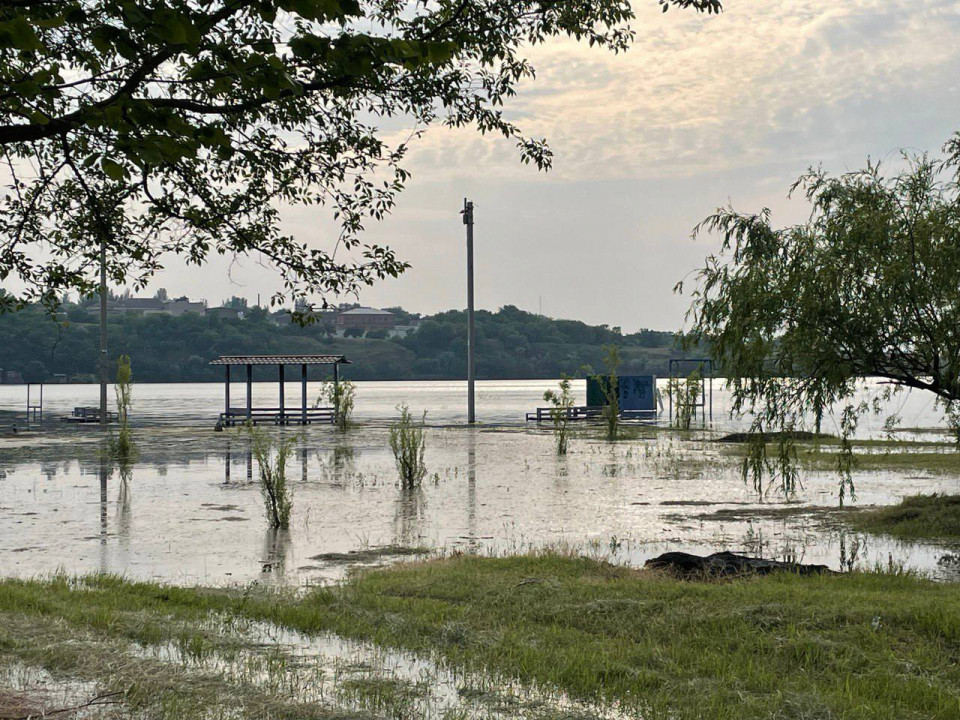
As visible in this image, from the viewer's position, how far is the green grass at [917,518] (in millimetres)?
12766

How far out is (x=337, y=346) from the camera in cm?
17300

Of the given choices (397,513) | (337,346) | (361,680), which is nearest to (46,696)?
(361,680)

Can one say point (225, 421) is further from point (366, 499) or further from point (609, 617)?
point (609, 617)

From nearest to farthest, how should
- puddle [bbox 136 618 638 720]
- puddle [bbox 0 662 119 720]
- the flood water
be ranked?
puddle [bbox 0 662 119 720] → puddle [bbox 136 618 638 720] → the flood water

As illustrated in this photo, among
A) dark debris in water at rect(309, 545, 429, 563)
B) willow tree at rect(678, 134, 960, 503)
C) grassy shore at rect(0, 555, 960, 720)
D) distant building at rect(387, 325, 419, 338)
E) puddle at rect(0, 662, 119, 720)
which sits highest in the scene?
distant building at rect(387, 325, 419, 338)

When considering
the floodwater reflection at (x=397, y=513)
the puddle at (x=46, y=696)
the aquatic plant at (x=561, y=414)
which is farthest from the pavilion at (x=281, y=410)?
the puddle at (x=46, y=696)

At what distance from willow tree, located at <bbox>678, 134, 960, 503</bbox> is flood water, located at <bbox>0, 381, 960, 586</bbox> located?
1755mm

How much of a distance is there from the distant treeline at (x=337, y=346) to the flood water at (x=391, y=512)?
98.2 metres

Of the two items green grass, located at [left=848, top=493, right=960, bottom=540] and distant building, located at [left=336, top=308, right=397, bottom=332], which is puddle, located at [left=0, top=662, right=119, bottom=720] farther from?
distant building, located at [left=336, top=308, right=397, bottom=332]

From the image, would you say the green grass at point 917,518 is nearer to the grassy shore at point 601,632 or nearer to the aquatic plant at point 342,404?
the grassy shore at point 601,632

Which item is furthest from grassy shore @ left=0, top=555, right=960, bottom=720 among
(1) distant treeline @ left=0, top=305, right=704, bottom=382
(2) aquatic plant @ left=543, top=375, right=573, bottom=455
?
(1) distant treeline @ left=0, top=305, right=704, bottom=382

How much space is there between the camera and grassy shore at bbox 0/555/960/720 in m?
5.65

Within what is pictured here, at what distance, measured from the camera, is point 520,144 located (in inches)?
401

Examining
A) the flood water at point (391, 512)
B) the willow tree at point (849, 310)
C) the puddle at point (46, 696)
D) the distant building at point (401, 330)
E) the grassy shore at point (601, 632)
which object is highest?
the distant building at point (401, 330)
